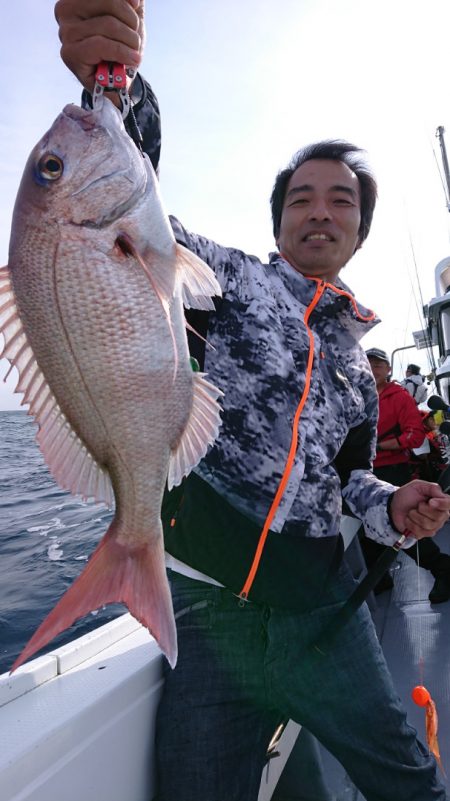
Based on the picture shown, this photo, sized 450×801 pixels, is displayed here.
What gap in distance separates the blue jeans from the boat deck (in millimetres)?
788

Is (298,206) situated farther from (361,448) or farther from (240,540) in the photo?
(240,540)

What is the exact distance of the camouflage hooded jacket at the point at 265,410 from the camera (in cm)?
164

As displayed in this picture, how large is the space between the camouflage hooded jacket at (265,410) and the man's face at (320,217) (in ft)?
0.56

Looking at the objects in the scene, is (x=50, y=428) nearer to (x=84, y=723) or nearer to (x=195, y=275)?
(x=195, y=275)

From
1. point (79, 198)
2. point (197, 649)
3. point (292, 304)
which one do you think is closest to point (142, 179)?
point (79, 198)

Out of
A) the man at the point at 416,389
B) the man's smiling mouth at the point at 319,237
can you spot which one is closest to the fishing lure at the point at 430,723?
the man's smiling mouth at the point at 319,237

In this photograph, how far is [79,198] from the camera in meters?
1.17

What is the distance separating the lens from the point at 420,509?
72.4 inches

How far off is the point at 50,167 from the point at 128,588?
0.96m

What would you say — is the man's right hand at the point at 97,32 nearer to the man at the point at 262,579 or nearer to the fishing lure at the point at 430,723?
the man at the point at 262,579

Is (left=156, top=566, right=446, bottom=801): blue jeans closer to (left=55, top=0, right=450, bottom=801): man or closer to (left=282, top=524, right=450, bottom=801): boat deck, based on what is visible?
(left=55, top=0, right=450, bottom=801): man

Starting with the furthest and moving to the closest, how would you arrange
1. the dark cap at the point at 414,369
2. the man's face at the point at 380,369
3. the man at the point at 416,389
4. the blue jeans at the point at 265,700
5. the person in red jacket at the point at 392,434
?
1. the dark cap at the point at 414,369
2. the man at the point at 416,389
3. the man's face at the point at 380,369
4. the person in red jacket at the point at 392,434
5. the blue jeans at the point at 265,700

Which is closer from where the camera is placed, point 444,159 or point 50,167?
point 50,167

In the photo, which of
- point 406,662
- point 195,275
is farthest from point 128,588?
point 406,662
